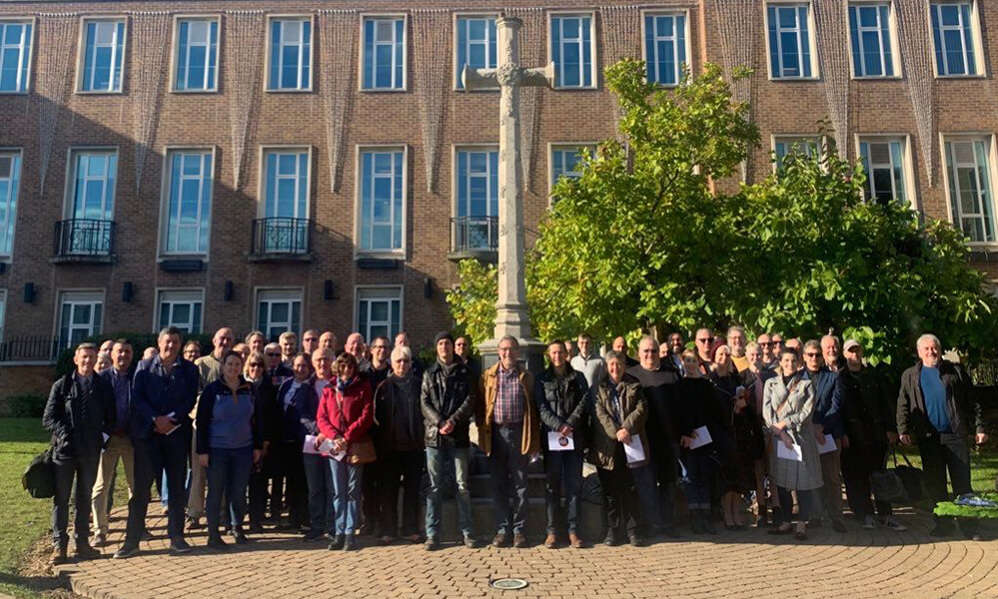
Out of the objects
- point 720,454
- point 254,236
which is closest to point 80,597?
point 720,454

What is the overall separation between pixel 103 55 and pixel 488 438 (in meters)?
19.1

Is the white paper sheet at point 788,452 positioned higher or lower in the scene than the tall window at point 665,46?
lower

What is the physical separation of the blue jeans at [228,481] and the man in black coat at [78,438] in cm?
97

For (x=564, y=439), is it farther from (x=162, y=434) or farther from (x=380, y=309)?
(x=380, y=309)

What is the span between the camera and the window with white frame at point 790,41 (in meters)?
19.5

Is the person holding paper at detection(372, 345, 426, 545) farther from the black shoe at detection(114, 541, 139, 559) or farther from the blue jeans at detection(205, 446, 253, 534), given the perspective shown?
the black shoe at detection(114, 541, 139, 559)

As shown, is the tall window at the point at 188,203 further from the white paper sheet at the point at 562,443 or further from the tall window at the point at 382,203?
the white paper sheet at the point at 562,443

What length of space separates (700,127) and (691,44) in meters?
9.14

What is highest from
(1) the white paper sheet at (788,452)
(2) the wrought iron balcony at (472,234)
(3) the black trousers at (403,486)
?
(2) the wrought iron balcony at (472,234)

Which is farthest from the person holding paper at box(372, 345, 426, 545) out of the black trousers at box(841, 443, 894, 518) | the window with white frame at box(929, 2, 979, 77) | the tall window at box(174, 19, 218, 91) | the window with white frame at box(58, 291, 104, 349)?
the window with white frame at box(929, 2, 979, 77)

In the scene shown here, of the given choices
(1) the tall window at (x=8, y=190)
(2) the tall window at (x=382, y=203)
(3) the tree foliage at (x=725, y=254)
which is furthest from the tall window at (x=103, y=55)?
(3) the tree foliage at (x=725, y=254)

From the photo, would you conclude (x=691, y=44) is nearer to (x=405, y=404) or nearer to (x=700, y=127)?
(x=700, y=127)

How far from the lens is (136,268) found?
18812 millimetres

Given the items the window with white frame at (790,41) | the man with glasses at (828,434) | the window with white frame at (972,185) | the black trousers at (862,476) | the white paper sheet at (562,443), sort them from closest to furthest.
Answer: the white paper sheet at (562,443)
the man with glasses at (828,434)
the black trousers at (862,476)
the window with white frame at (972,185)
the window with white frame at (790,41)
